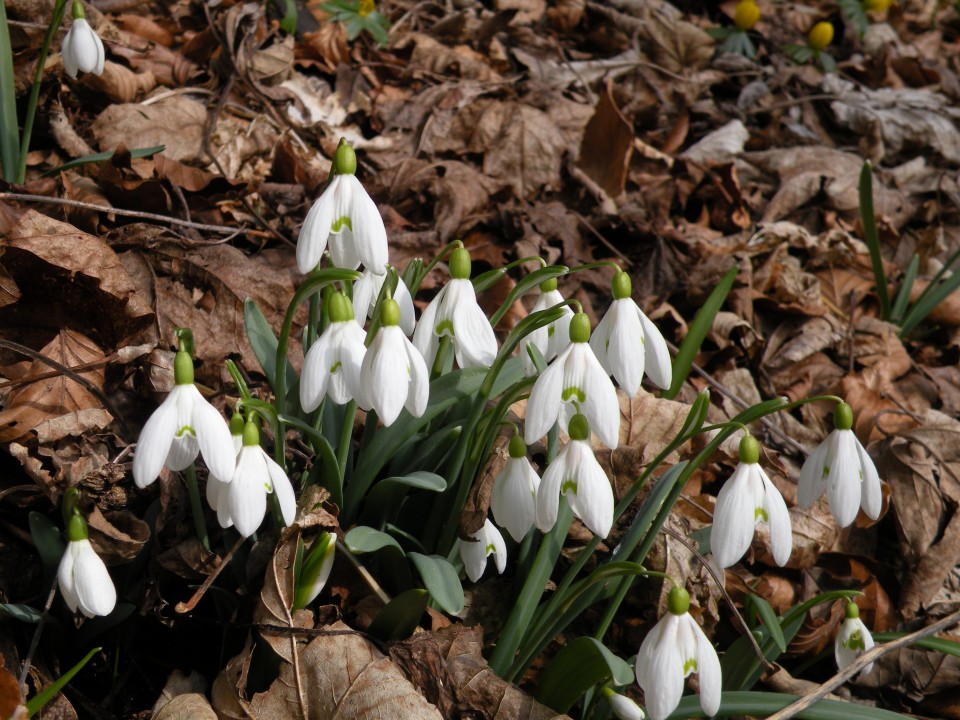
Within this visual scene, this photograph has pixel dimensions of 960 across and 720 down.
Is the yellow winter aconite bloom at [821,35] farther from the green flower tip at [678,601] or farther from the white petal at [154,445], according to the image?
the white petal at [154,445]

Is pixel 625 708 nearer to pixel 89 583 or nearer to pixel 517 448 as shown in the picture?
pixel 517 448

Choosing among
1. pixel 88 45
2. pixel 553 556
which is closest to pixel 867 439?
pixel 553 556

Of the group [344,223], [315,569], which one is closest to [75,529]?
[315,569]

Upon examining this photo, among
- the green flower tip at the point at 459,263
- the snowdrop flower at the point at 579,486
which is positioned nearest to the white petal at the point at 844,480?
the snowdrop flower at the point at 579,486

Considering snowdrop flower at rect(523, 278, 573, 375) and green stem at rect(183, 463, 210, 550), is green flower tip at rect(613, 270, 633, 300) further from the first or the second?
green stem at rect(183, 463, 210, 550)

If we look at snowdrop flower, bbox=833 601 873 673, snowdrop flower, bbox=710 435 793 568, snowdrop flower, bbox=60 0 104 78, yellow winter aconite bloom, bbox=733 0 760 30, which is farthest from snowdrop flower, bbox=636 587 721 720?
yellow winter aconite bloom, bbox=733 0 760 30

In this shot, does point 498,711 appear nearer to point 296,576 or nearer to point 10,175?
point 296,576
